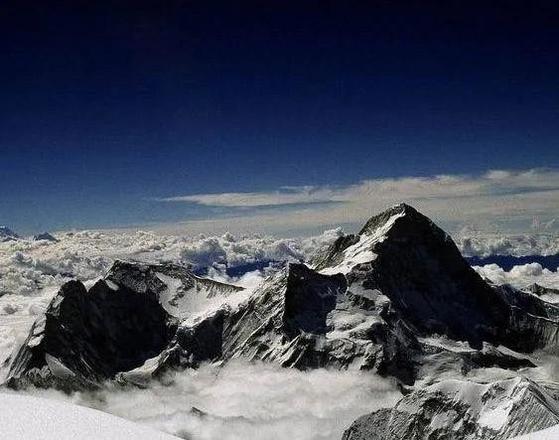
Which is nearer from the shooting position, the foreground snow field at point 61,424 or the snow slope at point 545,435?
the foreground snow field at point 61,424

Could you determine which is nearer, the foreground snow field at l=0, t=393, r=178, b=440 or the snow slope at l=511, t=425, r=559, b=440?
the foreground snow field at l=0, t=393, r=178, b=440

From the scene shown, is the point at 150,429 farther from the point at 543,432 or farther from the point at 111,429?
the point at 543,432

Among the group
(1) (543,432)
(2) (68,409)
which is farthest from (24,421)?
(1) (543,432)

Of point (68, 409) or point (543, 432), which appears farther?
Result: point (68, 409)

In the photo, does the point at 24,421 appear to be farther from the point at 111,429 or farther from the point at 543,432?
the point at 543,432

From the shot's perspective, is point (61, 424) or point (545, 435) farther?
point (61, 424)

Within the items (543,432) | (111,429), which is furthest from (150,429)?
(543,432)
